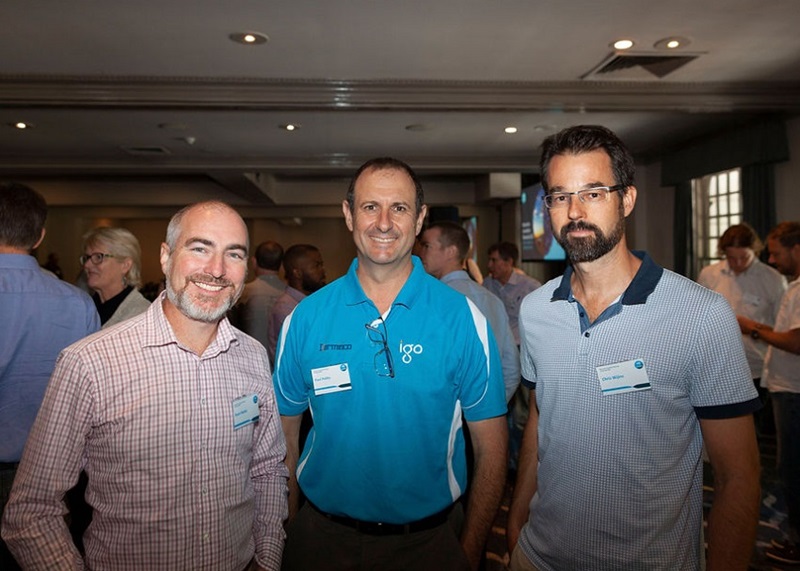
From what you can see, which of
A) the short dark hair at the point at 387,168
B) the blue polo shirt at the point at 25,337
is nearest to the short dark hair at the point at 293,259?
the blue polo shirt at the point at 25,337

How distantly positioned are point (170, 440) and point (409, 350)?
64cm

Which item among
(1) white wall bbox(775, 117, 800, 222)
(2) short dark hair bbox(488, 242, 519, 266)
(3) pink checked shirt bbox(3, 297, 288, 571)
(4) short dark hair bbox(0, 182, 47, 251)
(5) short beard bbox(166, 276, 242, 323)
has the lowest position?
(3) pink checked shirt bbox(3, 297, 288, 571)

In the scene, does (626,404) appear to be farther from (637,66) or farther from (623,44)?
(637,66)

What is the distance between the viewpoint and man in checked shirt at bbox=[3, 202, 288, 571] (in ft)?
3.89

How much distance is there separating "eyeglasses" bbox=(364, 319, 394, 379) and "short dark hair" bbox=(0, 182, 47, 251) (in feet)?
4.41

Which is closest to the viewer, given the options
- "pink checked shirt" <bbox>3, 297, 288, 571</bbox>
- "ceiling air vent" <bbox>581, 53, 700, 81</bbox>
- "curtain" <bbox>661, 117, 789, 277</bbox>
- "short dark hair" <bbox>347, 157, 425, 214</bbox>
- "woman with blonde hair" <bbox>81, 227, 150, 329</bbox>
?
"pink checked shirt" <bbox>3, 297, 288, 571</bbox>

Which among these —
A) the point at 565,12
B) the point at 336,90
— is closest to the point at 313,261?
the point at 336,90

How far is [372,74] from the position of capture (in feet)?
16.3

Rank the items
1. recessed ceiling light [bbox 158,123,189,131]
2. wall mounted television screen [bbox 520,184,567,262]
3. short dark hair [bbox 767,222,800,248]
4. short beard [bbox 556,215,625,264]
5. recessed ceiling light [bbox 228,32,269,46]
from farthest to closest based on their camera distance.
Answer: wall mounted television screen [bbox 520,184,567,262], recessed ceiling light [bbox 158,123,189,131], recessed ceiling light [bbox 228,32,269,46], short dark hair [bbox 767,222,800,248], short beard [bbox 556,215,625,264]

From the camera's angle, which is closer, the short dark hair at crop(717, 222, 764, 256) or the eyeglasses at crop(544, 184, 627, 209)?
the eyeglasses at crop(544, 184, 627, 209)

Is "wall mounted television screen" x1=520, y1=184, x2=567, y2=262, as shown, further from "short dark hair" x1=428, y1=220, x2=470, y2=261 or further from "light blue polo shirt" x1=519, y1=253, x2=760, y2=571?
"light blue polo shirt" x1=519, y1=253, x2=760, y2=571

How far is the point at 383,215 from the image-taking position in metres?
1.61

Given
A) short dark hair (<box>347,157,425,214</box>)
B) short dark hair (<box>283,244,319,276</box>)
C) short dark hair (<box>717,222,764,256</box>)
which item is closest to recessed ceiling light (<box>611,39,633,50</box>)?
short dark hair (<box>717,222,764,256</box>)

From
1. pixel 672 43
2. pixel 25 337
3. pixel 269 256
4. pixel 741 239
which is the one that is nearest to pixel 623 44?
pixel 672 43
